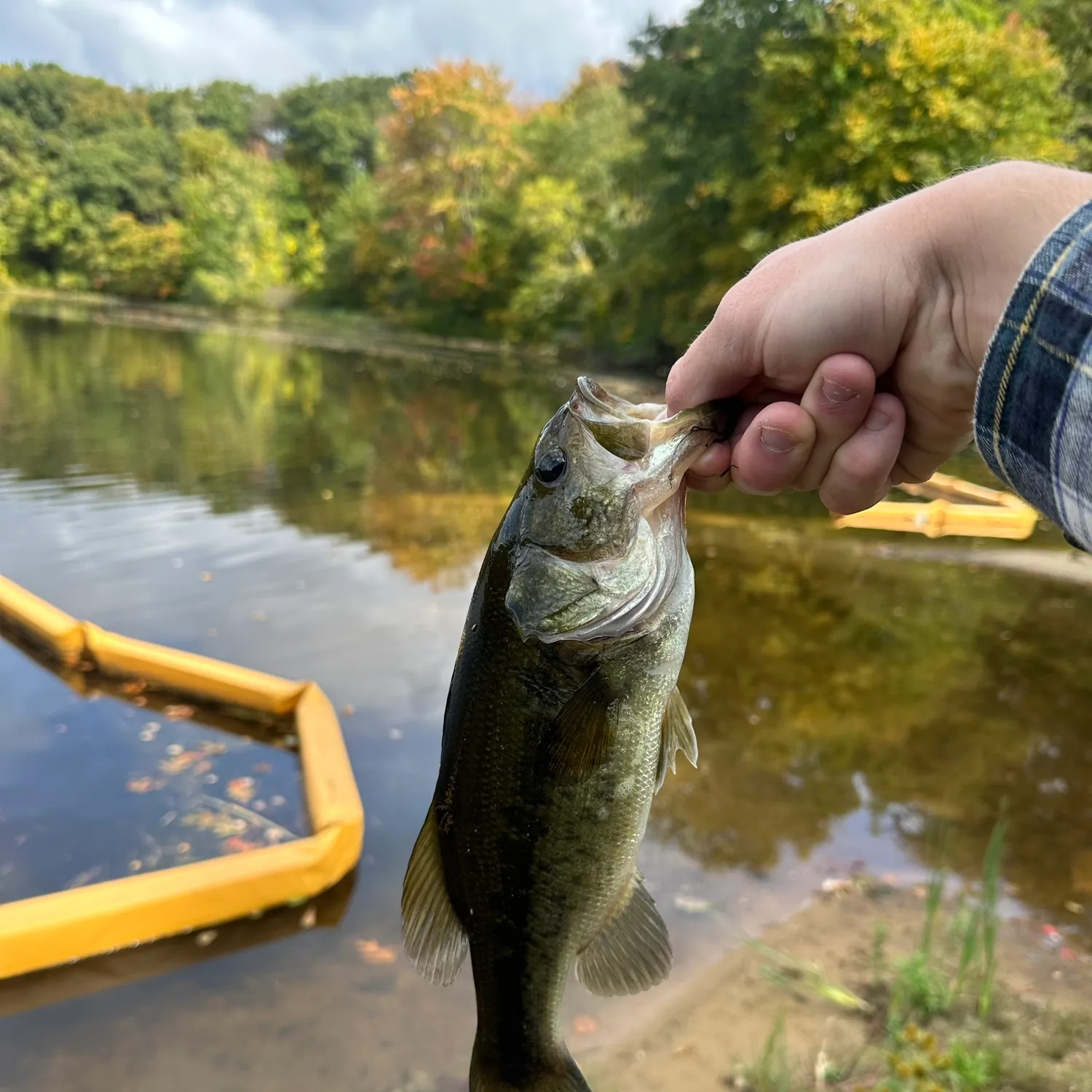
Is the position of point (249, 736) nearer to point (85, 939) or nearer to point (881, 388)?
point (85, 939)

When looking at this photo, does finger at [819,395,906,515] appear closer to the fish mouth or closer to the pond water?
the fish mouth

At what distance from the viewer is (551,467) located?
1.66 metres

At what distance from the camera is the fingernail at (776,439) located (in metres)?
1.76

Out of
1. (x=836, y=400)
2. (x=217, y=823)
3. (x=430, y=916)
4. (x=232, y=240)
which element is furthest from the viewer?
(x=232, y=240)

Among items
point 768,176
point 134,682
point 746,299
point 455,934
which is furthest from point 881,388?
point 768,176

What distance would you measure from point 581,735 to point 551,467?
50 cm

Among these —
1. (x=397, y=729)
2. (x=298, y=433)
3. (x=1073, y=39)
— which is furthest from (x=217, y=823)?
(x=1073, y=39)

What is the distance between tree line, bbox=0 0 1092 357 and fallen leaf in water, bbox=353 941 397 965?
4.06 meters

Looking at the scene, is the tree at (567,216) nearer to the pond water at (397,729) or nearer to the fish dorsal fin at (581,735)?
the pond water at (397,729)

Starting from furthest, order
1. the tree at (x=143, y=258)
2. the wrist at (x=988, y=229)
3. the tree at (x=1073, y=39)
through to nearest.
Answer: the tree at (x=143, y=258), the tree at (x=1073, y=39), the wrist at (x=988, y=229)

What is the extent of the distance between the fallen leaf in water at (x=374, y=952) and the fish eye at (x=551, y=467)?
350 cm

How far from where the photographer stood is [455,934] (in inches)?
66.9

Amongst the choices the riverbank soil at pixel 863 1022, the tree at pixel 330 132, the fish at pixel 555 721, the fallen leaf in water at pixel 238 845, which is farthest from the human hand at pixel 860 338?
the tree at pixel 330 132

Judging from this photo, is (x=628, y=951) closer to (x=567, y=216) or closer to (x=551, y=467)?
(x=551, y=467)
